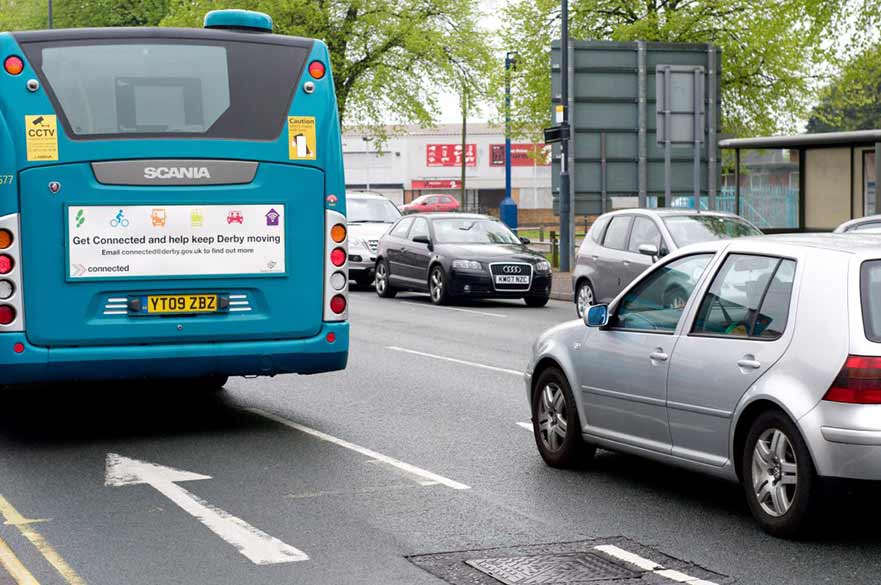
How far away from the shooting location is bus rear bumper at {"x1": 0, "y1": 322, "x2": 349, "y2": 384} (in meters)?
9.52

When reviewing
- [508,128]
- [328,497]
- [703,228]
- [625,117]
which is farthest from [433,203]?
[328,497]

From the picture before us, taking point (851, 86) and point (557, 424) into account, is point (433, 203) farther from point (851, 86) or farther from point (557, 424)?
point (557, 424)

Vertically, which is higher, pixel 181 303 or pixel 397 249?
pixel 181 303

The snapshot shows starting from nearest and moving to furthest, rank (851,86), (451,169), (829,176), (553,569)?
(553,569), (829,176), (851,86), (451,169)

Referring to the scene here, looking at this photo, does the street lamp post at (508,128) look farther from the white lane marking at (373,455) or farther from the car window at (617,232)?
the white lane marking at (373,455)

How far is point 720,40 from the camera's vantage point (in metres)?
40.7

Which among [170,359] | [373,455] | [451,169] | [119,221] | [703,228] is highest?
[451,169]

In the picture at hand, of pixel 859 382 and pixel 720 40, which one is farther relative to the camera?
pixel 720 40

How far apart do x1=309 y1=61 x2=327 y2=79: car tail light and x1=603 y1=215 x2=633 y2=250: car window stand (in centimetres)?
1020

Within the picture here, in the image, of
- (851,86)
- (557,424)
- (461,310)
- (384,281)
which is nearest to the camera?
(557,424)

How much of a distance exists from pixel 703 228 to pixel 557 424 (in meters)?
10.6

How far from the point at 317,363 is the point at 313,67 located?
2.08m

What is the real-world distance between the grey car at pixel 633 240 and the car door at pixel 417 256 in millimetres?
4754

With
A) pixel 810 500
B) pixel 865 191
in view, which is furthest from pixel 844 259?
pixel 865 191
